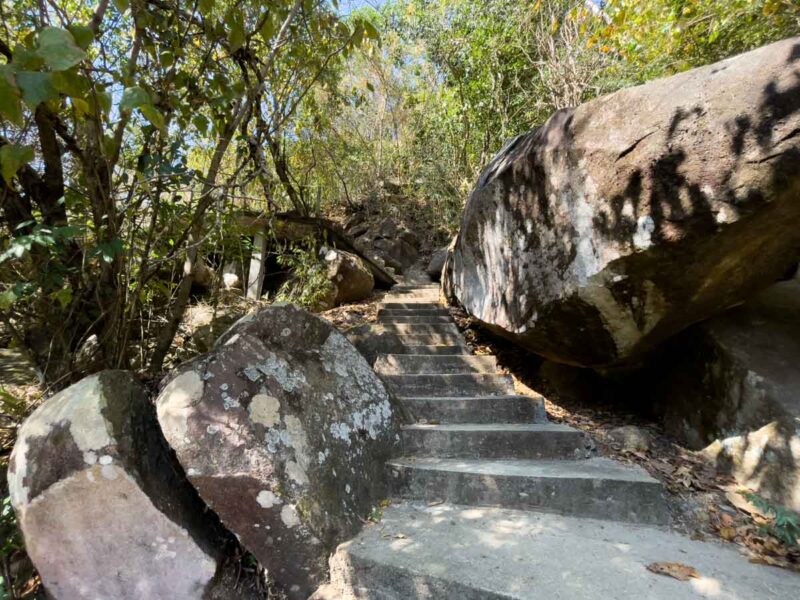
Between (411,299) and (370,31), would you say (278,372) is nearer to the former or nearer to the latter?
(370,31)

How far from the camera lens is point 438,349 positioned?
4.27 m

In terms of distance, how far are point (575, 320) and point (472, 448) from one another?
1.17m

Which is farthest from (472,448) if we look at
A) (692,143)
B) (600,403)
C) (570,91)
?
(570,91)

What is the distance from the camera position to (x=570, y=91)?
6223 millimetres

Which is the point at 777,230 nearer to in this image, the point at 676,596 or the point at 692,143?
the point at 692,143

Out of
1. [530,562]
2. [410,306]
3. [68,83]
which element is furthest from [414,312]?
[68,83]

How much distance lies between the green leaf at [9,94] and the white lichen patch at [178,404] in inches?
51.5

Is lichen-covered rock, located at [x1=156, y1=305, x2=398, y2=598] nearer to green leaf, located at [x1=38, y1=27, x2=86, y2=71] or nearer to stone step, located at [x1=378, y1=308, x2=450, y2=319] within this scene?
green leaf, located at [x1=38, y1=27, x2=86, y2=71]

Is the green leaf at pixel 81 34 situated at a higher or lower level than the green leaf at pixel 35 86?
higher

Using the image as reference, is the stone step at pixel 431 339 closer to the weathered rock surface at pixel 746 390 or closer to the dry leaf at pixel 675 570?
the weathered rock surface at pixel 746 390

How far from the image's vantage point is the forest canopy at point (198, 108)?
2.27 metres

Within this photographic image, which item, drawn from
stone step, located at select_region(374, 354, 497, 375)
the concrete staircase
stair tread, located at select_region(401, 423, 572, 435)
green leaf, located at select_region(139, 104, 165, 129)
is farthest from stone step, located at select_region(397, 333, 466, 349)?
green leaf, located at select_region(139, 104, 165, 129)

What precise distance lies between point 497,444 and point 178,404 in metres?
1.98

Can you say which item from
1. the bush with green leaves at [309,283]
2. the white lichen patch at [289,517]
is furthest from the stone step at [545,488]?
the bush with green leaves at [309,283]
